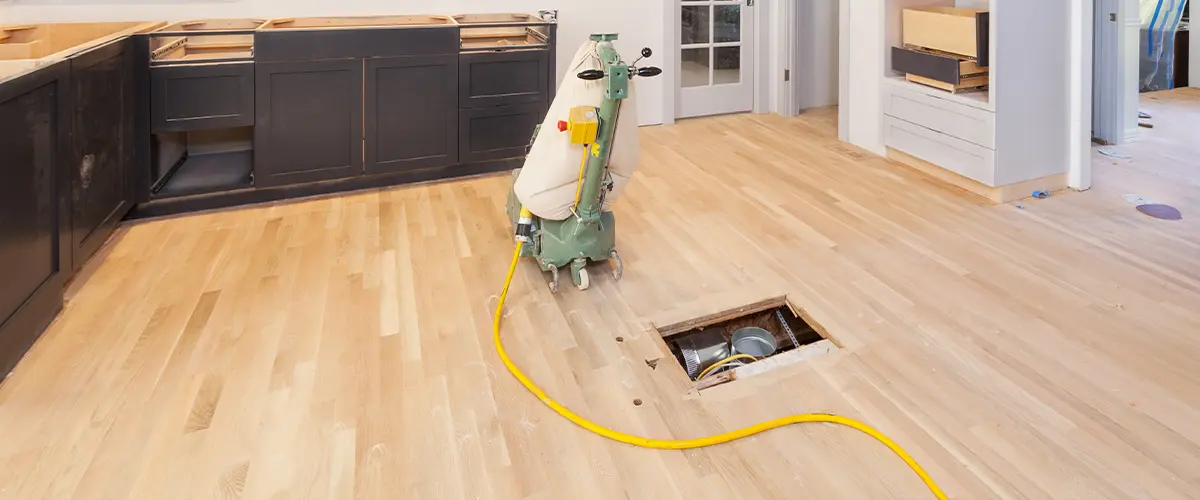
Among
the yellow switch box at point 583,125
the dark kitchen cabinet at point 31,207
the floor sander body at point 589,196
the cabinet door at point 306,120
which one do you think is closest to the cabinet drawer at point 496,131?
the cabinet door at point 306,120

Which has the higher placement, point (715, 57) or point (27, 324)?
point (715, 57)

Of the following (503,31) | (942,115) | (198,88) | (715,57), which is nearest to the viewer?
(198,88)

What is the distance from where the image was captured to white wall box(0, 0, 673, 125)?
3.30 meters

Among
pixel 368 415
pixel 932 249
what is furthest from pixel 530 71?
pixel 368 415

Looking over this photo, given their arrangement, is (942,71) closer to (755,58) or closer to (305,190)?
(755,58)

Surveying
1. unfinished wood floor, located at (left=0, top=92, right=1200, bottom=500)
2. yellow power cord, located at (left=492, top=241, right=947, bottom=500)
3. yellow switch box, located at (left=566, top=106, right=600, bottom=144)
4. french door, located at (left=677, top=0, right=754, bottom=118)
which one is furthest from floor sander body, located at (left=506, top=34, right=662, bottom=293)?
french door, located at (left=677, top=0, right=754, bottom=118)

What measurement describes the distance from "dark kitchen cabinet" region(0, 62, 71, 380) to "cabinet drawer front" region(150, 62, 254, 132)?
77 centimetres

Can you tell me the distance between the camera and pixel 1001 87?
2922mm

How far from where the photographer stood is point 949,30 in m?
3.23

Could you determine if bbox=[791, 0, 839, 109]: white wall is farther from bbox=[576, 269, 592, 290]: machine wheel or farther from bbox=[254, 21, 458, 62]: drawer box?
bbox=[576, 269, 592, 290]: machine wheel

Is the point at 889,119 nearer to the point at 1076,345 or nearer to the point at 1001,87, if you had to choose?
the point at 1001,87

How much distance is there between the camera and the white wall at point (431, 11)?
3.30 m

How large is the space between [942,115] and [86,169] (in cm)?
364

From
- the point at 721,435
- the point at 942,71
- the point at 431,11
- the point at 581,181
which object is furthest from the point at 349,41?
the point at 942,71
